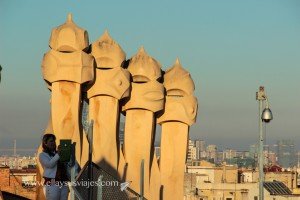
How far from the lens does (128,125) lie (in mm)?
35875

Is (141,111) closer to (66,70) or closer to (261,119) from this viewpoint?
(66,70)

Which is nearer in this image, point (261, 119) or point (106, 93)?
point (261, 119)

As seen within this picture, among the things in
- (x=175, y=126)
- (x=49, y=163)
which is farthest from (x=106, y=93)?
(x=49, y=163)

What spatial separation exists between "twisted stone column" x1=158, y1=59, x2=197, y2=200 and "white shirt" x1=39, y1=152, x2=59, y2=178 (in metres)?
23.0

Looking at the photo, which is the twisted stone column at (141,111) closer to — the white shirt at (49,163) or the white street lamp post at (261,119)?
the white street lamp post at (261,119)

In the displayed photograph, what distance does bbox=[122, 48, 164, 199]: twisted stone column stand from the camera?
35.2 m

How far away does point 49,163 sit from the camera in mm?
13680

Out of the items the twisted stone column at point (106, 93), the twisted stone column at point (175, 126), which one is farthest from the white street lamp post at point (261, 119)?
the twisted stone column at point (175, 126)

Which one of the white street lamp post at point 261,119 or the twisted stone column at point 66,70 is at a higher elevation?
the twisted stone column at point 66,70

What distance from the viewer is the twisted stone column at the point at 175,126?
121 feet

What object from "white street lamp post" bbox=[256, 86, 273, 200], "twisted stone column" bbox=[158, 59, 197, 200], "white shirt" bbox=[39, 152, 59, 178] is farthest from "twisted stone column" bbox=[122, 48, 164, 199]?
"white shirt" bbox=[39, 152, 59, 178]

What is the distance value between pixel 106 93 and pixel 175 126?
4.50 metres

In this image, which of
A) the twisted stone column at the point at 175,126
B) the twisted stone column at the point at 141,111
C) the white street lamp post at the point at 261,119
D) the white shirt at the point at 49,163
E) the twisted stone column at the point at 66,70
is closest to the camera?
the white shirt at the point at 49,163

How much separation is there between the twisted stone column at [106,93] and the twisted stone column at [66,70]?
159 cm
